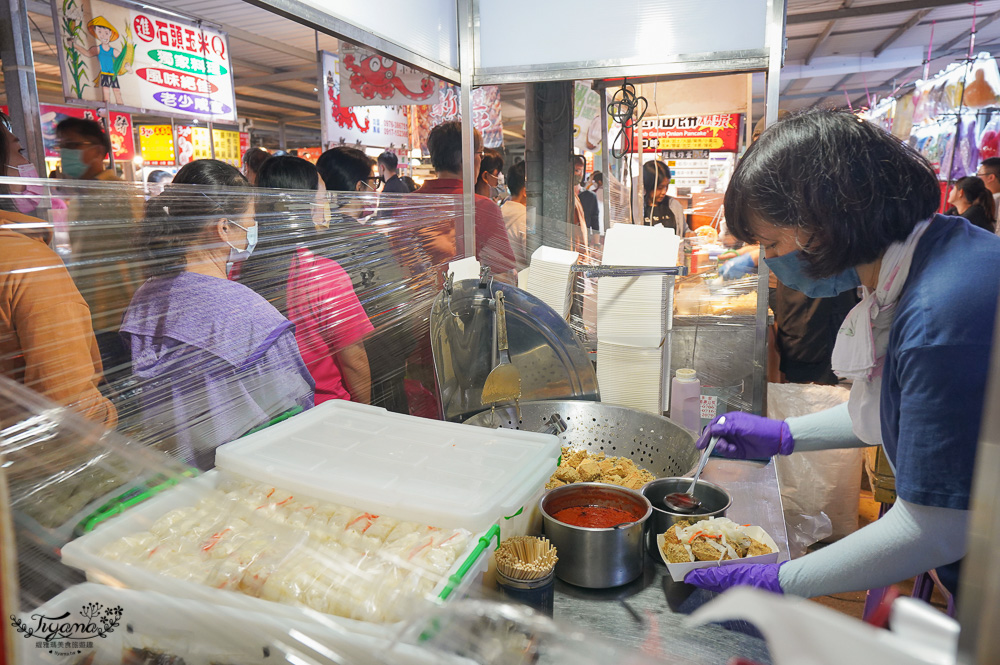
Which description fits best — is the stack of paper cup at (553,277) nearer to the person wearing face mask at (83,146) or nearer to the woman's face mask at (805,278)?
the woman's face mask at (805,278)

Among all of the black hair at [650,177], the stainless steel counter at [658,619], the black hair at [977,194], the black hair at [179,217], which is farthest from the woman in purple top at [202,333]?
the black hair at [977,194]

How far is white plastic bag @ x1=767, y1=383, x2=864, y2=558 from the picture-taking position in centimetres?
317

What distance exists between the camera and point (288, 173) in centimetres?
235

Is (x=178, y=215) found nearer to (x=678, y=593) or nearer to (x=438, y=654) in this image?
(x=438, y=654)

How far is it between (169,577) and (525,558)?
0.58 m

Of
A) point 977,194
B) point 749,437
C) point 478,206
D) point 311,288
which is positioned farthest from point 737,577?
point 977,194

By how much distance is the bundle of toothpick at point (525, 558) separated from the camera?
105cm

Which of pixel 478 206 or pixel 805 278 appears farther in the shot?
pixel 478 206

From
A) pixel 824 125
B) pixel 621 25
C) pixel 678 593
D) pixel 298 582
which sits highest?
pixel 621 25

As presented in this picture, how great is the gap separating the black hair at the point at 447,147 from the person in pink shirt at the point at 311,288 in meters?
1.24

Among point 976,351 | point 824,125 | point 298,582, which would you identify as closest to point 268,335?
point 298,582

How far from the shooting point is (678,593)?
1.24 metres

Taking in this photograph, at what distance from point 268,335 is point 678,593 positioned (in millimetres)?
1108

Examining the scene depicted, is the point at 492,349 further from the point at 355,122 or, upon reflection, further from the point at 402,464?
the point at 355,122
